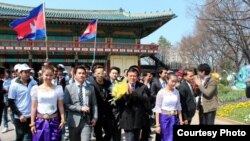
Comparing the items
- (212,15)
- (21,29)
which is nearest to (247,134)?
(21,29)

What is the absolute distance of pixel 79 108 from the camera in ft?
17.4

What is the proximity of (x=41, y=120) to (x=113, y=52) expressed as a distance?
2202 cm

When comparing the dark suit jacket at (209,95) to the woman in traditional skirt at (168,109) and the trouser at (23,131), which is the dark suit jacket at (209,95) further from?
the trouser at (23,131)

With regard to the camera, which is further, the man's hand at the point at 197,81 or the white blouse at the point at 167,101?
the man's hand at the point at 197,81

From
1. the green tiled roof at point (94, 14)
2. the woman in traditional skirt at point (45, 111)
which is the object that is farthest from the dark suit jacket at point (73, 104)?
the green tiled roof at point (94, 14)

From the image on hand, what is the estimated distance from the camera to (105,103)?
6.26 meters

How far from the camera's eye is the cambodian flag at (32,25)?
11.5m

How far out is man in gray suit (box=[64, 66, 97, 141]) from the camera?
530 centimetres

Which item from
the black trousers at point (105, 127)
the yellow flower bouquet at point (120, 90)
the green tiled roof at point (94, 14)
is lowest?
the black trousers at point (105, 127)

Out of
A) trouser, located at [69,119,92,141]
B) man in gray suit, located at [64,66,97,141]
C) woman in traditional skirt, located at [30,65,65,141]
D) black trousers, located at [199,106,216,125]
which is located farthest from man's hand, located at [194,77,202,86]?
woman in traditional skirt, located at [30,65,65,141]

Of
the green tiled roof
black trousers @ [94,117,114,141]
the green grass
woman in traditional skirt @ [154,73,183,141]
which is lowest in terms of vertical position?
the green grass

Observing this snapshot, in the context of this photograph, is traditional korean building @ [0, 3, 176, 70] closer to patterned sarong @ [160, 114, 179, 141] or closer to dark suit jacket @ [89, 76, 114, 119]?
dark suit jacket @ [89, 76, 114, 119]

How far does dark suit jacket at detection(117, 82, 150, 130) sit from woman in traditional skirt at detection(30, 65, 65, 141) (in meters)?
1.03

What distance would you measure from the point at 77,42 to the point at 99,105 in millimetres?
20064
